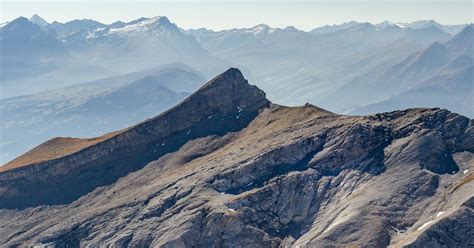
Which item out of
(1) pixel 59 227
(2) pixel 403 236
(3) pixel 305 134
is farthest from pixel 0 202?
(2) pixel 403 236

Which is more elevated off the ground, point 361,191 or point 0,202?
point 0,202

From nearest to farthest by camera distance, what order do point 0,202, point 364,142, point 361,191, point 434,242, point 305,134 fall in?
point 434,242
point 361,191
point 364,142
point 305,134
point 0,202

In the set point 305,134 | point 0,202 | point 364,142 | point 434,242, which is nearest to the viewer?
point 434,242

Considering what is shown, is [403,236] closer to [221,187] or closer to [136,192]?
[221,187]

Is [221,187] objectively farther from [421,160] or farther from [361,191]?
[421,160]

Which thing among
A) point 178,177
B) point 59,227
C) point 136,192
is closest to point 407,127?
point 178,177

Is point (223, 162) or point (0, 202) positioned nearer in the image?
point (223, 162)
